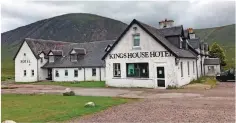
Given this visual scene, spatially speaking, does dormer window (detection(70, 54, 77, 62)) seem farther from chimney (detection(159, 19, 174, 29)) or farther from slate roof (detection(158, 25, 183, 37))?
slate roof (detection(158, 25, 183, 37))

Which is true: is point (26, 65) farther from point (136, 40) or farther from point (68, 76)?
point (136, 40)

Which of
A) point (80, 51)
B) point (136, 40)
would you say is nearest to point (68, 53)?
point (80, 51)

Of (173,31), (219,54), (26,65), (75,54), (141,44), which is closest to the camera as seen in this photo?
(141,44)

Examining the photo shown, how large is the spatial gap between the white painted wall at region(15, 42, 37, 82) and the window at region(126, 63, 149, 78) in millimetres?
25769

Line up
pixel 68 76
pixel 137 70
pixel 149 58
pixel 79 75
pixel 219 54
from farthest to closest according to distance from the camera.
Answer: pixel 219 54
pixel 68 76
pixel 79 75
pixel 137 70
pixel 149 58

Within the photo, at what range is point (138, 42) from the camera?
2859 centimetres

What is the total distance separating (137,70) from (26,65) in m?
29.4

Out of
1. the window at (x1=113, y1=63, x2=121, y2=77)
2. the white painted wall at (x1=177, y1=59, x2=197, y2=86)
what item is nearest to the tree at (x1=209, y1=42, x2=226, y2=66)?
the white painted wall at (x1=177, y1=59, x2=197, y2=86)

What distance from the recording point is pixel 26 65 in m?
50.3

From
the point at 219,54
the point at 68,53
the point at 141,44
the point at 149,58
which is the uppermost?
the point at 219,54

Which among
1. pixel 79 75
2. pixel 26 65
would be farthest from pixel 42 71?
pixel 79 75

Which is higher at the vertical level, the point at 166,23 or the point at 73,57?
the point at 166,23

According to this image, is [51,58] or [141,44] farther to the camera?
[51,58]

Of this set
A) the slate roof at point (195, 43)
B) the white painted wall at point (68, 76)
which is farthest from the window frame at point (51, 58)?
Result: the slate roof at point (195, 43)
